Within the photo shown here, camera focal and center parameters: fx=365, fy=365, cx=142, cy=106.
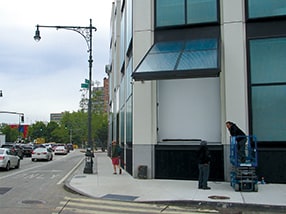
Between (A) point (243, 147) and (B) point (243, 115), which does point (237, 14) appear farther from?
(A) point (243, 147)

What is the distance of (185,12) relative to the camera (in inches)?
643

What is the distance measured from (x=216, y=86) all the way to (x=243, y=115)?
201 cm

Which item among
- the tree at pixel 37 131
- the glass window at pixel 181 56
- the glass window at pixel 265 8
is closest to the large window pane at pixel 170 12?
the glass window at pixel 181 56

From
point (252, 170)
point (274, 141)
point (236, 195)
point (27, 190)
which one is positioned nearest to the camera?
point (236, 195)

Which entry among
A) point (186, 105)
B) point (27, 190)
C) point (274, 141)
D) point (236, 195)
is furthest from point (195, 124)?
point (27, 190)

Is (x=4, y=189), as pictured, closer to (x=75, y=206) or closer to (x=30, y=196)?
(x=30, y=196)

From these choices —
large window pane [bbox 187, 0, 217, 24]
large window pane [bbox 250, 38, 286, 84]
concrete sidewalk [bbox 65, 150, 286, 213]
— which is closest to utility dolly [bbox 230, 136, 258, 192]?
concrete sidewalk [bbox 65, 150, 286, 213]

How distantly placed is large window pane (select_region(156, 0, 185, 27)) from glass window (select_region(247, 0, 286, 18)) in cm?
294

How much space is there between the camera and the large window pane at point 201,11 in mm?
15969

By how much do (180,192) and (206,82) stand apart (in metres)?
5.86

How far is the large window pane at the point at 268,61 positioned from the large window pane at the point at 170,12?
3537 mm

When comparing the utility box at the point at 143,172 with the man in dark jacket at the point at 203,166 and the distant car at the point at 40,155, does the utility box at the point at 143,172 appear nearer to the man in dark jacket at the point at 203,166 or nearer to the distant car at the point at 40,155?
the man in dark jacket at the point at 203,166

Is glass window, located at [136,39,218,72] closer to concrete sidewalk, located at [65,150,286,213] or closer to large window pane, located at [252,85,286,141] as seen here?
large window pane, located at [252,85,286,141]

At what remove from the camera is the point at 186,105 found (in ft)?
53.7
